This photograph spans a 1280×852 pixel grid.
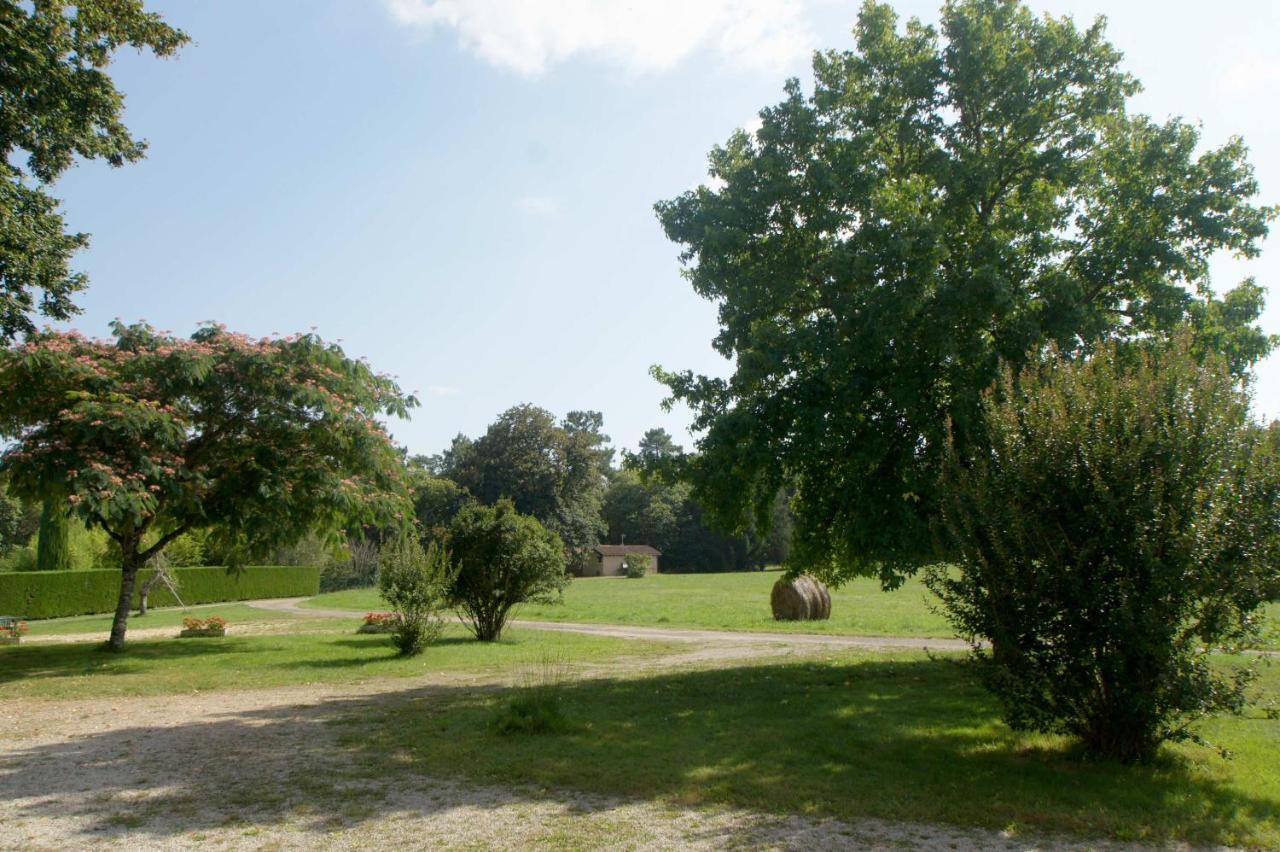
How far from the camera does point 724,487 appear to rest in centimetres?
1395

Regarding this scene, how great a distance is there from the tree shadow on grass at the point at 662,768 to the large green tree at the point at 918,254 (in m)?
3.55

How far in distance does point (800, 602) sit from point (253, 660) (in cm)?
1651

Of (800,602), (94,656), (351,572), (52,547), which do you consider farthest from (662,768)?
(351,572)

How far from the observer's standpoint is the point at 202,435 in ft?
59.2

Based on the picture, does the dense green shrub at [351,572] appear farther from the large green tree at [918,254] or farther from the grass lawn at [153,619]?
the large green tree at [918,254]

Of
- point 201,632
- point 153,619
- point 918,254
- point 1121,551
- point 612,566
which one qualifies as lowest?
point 153,619

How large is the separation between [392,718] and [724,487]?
6045 millimetres

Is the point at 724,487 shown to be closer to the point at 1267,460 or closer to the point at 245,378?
the point at 1267,460

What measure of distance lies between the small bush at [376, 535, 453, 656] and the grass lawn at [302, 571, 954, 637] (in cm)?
808

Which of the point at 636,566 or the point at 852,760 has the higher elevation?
the point at 636,566

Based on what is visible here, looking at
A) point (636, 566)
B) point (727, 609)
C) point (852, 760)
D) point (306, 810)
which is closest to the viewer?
point (306, 810)

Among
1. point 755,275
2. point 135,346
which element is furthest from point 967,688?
point 135,346

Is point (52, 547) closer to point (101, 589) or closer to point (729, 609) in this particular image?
point (101, 589)

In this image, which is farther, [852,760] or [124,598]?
[124,598]
